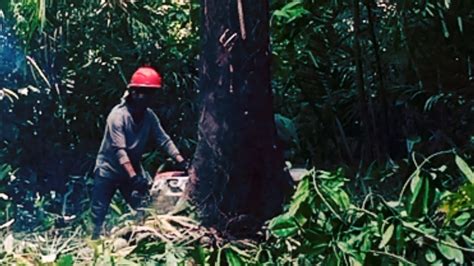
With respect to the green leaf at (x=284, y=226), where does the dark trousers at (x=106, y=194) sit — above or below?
above

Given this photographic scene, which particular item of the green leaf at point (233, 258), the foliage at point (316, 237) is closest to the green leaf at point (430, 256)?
the foliage at point (316, 237)

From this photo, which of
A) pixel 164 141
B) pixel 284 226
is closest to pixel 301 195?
pixel 284 226

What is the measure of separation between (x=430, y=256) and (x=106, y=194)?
507 mm

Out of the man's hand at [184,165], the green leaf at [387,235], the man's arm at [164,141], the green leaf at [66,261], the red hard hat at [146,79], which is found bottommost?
the green leaf at [66,261]

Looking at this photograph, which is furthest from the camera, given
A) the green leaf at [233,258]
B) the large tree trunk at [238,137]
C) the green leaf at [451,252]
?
the large tree trunk at [238,137]

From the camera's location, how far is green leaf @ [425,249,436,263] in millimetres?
1012

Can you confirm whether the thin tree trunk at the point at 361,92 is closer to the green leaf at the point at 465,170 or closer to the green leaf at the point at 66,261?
the green leaf at the point at 465,170

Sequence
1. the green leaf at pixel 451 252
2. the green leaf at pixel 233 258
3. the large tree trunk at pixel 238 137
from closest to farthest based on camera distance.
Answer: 1. the green leaf at pixel 451 252
2. the green leaf at pixel 233 258
3. the large tree trunk at pixel 238 137

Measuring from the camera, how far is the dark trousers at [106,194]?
127 cm

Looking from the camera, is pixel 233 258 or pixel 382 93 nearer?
pixel 233 258

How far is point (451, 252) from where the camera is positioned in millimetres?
1001

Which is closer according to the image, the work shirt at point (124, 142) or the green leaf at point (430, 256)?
the green leaf at point (430, 256)

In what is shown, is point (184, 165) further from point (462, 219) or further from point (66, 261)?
point (462, 219)

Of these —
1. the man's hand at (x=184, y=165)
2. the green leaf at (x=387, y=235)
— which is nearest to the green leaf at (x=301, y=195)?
the green leaf at (x=387, y=235)
